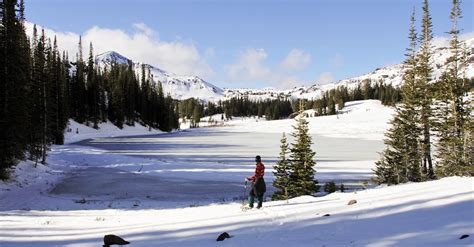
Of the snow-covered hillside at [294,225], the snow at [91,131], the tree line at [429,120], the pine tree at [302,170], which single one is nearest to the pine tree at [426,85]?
the tree line at [429,120]

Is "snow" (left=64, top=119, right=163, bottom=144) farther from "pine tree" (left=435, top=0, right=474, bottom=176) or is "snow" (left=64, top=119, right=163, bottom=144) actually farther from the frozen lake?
"pine tree" (left=435, top=0, right=474, bottom=176)

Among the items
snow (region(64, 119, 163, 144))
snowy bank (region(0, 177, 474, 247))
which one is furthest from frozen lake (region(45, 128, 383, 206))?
snow (region(64, 119, 163, 144))

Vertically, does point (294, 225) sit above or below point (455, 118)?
below

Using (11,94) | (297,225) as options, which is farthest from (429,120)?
(11,94)

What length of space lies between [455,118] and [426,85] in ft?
18.4

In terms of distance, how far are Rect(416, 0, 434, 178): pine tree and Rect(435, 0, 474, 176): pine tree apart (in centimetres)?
151

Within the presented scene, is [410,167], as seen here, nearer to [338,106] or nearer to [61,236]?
[61,236]

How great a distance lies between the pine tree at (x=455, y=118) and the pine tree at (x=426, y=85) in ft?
4.96

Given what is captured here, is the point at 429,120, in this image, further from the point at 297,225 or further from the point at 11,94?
the point at 11,94

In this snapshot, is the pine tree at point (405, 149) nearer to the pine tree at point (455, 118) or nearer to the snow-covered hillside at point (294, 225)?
the pine tree at point (455, 118)

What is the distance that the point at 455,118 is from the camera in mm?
20859

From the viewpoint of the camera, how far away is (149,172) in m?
30.5

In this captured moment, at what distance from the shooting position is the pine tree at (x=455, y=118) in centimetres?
1880

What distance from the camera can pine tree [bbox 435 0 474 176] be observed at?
61.7 ft
